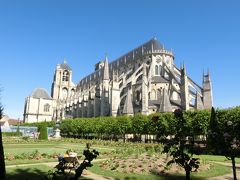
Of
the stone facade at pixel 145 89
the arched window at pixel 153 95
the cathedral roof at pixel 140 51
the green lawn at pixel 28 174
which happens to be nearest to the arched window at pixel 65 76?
the stone facade at pixel 145 89

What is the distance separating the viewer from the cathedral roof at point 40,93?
94.2 meters

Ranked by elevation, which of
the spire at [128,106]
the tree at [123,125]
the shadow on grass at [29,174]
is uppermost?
the spire at [128,106]

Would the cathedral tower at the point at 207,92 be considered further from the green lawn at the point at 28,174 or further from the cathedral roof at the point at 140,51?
the green lawn at the point at 28,174

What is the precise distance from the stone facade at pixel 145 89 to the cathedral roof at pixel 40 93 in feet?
70.3

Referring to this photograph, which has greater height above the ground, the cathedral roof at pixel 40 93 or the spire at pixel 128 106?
the cathedral roof at pixel 40 93

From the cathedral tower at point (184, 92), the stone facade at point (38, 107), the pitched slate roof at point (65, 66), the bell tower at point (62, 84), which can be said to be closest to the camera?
the cathedral tower at point (184, 92)

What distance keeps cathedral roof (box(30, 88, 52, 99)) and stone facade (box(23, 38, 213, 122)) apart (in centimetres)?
2144

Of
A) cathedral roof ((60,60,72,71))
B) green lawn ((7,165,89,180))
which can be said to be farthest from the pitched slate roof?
green lawn ((7,165,89,180))

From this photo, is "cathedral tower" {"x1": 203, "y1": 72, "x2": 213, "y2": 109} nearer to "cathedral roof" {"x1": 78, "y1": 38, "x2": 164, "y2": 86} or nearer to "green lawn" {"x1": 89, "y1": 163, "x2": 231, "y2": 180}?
"cathedral roof" {"x1": 78, "y1": 38, "x2": 164, "y2": 86}

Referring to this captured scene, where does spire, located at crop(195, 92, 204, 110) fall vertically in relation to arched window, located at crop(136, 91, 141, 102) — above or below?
below

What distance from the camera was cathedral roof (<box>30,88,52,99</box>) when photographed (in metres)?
94.2

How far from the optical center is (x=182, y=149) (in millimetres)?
6598

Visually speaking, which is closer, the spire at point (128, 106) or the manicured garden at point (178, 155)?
the manicured garden at point (178, 155)

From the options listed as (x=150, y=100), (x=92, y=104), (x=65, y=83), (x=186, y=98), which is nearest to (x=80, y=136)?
(x=92, y=104)
